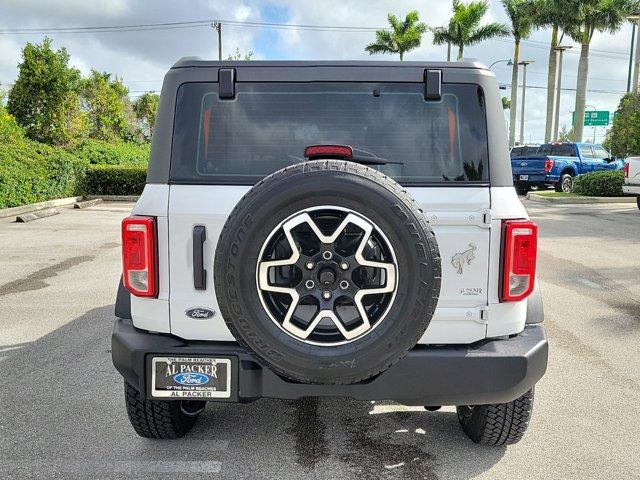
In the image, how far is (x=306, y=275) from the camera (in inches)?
103

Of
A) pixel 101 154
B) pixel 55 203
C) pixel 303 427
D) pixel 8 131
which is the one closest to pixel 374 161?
pixel 303 427

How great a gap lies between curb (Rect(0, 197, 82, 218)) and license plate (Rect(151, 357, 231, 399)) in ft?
45.3

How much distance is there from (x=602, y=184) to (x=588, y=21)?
1547 centimetres

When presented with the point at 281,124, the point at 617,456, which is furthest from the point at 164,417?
the point at 617,456

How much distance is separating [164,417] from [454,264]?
1718 millimetres

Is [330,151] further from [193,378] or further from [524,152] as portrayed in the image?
[524,152]

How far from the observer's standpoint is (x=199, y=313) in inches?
117

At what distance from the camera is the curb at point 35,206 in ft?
50.1

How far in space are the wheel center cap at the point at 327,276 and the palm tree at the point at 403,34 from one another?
145ft

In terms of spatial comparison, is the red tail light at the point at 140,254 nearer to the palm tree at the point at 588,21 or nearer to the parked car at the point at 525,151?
the parked car at the point at 525,151

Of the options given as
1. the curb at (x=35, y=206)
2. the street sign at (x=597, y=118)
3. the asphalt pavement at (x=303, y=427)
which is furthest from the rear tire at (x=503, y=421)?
the street sign at (x=597, y=118)

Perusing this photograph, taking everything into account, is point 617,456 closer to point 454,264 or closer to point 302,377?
point 454,264

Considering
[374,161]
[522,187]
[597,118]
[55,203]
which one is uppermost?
[597,118]

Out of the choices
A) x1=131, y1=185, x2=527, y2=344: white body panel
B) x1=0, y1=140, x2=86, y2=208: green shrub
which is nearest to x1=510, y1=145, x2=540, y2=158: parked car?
x1=0, y1=140, x2=86, y2=208: green shrub
